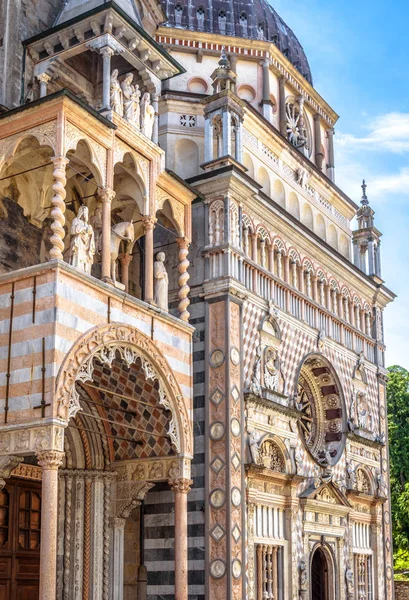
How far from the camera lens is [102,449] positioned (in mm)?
18922

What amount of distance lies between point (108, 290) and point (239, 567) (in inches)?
260

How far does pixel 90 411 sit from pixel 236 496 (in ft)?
11.3

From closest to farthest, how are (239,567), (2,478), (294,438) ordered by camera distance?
(2,478), (239,567), (294,438)

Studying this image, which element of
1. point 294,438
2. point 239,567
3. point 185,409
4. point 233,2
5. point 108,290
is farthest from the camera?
point 233,2

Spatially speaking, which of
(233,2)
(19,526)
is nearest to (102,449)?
(19,526)

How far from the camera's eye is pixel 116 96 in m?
17.4

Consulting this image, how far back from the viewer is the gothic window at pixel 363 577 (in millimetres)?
24500

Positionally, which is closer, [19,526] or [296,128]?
[19,526]

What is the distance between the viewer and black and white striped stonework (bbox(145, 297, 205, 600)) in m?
18.8

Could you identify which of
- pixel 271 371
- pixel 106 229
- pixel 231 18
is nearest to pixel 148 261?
pixel 106 229

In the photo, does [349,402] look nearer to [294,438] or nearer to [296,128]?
[294,438]

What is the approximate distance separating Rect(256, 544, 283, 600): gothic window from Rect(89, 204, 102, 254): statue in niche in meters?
7.38

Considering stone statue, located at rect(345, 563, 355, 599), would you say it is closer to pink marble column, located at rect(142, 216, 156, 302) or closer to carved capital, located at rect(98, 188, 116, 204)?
pink marble column, located at rect(142, 216, 156, 302)

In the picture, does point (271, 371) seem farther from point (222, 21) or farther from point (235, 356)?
point (222, 21)
